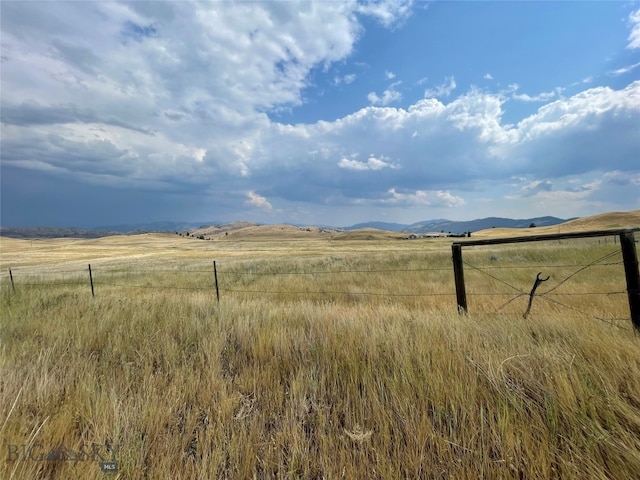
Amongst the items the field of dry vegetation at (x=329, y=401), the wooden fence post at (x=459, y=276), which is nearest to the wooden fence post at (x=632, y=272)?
the field of dry vegetation at (x=329, y=401)

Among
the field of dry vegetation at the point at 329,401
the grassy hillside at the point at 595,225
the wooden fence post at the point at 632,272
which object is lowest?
the grassy hillside at the point at 595,225

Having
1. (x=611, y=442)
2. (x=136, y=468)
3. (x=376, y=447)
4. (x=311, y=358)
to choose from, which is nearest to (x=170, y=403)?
(x=136, y=468)

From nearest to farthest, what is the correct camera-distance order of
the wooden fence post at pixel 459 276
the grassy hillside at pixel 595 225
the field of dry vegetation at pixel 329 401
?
the field of dry vegetation at pixel 329 401 → the wooden fence post at pixel 459 276 → the grassy hillside at pixel 595 225

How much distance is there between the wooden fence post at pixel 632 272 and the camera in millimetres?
4402

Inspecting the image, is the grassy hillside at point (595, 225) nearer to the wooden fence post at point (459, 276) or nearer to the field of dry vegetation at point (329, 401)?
the wooden fence post at point (459, 276)

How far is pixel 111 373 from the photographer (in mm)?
3467

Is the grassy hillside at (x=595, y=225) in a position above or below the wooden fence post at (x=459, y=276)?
below

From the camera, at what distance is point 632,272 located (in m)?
4.49

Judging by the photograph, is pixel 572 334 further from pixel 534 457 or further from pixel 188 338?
pixel 188 338

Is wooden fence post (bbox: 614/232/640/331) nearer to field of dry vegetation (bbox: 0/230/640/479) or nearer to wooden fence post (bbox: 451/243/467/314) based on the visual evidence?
field of dry vegetation (bbox: 0/230/640/479)

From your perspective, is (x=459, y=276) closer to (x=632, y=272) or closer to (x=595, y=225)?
(x=632, y=272)

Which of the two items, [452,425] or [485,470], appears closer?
[485,470]

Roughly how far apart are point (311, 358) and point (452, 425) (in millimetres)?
1770

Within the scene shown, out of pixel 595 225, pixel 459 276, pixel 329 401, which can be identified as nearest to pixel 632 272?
pixel 459 276
